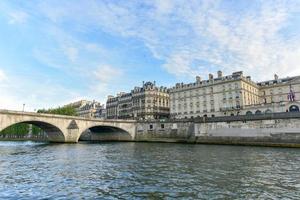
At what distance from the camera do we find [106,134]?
81750 millimetres

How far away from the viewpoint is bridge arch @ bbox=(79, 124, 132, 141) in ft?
237

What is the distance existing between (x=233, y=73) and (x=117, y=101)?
59.8 metres

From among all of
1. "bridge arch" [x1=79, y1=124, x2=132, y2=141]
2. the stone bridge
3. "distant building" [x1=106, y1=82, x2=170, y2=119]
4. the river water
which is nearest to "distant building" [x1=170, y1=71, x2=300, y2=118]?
"distant building" [x1=106, y1=82, x2=170, y2=119]

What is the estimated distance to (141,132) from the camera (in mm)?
71562

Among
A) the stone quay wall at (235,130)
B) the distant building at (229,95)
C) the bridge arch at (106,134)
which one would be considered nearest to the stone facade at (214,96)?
the distant building at (229,95)

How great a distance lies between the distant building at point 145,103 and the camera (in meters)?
A: 98.0

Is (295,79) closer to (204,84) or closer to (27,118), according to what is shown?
(204,84)

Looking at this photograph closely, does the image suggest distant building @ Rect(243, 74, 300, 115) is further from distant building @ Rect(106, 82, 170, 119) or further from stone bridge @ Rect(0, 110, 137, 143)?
distant building @ Rect(106, 82, 170, 119)

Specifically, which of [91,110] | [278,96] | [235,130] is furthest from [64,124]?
[91,110]

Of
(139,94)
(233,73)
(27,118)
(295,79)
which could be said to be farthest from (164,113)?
(27,118)

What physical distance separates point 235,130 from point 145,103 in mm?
52037

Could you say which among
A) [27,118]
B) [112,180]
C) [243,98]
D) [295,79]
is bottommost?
[112,180]

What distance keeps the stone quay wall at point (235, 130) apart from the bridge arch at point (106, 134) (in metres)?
8.84

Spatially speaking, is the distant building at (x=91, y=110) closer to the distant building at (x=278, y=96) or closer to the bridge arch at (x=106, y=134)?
the bridge arch at (x=106, y=134)
